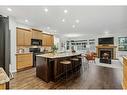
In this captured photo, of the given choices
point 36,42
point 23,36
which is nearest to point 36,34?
point 36,42

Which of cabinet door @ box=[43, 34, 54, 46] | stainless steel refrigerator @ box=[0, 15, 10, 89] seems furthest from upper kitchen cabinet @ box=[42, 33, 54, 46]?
stainless steel refrigerator @ box=[0, 15, 10, 89]

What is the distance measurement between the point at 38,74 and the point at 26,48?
262cm

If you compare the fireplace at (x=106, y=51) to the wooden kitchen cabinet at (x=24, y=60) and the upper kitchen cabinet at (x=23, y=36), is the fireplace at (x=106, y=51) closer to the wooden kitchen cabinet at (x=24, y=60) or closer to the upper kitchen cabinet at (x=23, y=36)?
the wooden kitchen cabinet at (x=24, y=60)

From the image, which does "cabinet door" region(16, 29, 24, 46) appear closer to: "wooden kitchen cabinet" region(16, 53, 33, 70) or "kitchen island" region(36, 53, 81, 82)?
"wooden kitchen cabinet" region(16, 53, 33, 70)

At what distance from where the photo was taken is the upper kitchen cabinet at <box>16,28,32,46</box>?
18.1 ft

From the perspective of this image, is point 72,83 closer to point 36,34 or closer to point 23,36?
point 23,36

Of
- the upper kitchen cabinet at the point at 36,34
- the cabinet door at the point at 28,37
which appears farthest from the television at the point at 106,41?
the cabinet door at the point at 28,37

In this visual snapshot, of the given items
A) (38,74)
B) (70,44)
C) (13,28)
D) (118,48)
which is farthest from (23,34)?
(118,48)

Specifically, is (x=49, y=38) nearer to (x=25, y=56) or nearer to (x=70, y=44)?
(x=25, y=56)

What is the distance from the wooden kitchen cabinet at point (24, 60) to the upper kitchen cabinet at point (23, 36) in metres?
0.68

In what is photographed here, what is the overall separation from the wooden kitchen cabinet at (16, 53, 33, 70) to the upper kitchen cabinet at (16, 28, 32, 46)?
2.23ft

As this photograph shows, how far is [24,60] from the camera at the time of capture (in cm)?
548

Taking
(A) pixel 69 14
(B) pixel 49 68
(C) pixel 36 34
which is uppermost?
(A) pixel 69 14

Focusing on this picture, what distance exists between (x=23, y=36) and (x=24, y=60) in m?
1.33
